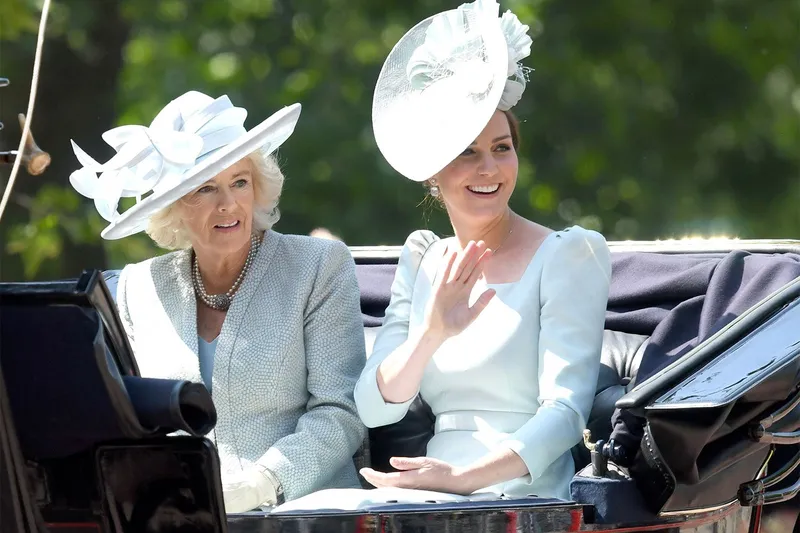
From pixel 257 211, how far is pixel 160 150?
0.27 meters

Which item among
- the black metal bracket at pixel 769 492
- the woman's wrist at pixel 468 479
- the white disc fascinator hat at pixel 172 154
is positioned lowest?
the black metal bracket at pixel 769 492

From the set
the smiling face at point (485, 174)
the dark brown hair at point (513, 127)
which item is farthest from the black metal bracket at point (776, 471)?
the dark brown hair at point (513, 127)

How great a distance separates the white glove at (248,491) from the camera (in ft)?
9.01

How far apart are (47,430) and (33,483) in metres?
0.10

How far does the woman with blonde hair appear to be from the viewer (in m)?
2.95

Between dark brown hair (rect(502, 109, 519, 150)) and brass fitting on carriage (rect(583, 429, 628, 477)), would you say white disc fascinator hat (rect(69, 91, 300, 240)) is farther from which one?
brass fitting on carriage (rect(583, 429, 628, 477))

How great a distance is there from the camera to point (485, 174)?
293cm

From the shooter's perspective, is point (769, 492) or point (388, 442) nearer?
point (769, 492)

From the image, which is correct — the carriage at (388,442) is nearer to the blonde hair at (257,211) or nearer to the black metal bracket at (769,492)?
the black metal bracket at (769,492)

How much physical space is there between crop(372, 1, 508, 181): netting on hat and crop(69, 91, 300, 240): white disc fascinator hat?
24cm

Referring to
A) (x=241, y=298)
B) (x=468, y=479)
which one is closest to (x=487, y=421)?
(x=468, y=479)

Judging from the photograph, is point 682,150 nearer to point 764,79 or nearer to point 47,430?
point 764,79

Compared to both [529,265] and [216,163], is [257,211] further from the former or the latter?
[529,265]

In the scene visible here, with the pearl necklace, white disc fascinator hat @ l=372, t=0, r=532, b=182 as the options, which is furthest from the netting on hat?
the pearl necklace
